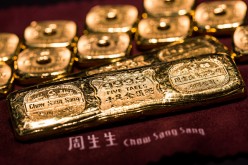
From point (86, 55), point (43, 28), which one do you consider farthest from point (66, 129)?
point (43, 28)

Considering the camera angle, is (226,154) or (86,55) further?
(86,55)

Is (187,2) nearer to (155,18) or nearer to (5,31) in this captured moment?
(155,18)

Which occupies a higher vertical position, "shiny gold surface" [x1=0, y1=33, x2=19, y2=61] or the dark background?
"shiny gold surface" [x1=0, y1=33, x2=19, y2=61]

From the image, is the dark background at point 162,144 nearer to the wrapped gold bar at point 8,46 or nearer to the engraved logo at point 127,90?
the engraved logo at point 127,90

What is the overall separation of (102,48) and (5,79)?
18cm

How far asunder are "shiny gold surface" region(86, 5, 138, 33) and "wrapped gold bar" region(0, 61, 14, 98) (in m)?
0.18

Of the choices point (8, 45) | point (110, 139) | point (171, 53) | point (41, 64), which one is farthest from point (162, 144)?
point (8, 45)

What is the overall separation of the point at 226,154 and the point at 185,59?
6.7 inches

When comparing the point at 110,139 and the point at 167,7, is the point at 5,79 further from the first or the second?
the point at 167,7

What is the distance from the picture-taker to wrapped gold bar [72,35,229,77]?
Result: 2.69 feet

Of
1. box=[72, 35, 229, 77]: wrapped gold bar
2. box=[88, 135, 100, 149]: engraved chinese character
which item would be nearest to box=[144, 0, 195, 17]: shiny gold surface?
box=[72, 35, 229, 77]: wrapped gold bar

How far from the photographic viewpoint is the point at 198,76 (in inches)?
29.7

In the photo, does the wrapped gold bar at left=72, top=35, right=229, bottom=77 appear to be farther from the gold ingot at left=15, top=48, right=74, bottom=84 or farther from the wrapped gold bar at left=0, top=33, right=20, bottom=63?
the wrapped gold bar at left=0, top=33, right=20, bottom=63

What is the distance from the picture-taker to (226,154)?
27.3 inches
